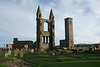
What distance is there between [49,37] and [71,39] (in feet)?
27.4

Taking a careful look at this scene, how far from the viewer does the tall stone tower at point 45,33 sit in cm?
4351

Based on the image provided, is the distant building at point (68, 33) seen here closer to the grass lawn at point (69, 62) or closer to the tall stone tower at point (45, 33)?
the tall stone tower at point (45, 33)

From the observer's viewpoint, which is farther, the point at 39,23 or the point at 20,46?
the point at 20,46

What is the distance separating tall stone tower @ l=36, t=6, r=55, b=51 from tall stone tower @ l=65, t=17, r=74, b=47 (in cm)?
506

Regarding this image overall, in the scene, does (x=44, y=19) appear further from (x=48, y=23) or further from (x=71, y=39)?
(x=71, y=39)

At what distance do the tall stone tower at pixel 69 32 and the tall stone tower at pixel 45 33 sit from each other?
5.06 meters

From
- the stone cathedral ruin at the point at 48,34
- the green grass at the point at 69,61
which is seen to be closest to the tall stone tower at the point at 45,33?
Answer: the stone cathedral ruin at the point at 48,34

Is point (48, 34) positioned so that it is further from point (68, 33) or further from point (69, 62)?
point (69, 62)

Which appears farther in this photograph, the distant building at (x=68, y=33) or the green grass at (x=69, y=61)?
the distant building at (x=68, y=33)

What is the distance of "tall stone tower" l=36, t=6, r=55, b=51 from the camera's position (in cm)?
4351

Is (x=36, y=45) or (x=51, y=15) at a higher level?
(x=51, y=15)

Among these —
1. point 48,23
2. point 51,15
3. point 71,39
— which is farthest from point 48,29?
point 71,39

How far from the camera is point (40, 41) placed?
43.2 metres

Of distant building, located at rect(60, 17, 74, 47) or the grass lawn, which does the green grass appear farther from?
distant building, located at rect(60, 17, 74, 47)
